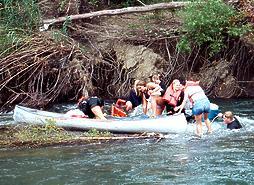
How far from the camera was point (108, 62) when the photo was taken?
634 inches

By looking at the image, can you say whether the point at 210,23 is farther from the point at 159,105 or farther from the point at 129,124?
the point at 129,124

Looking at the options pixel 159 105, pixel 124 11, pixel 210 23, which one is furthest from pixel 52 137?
pixel 124 11

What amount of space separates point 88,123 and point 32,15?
621cm

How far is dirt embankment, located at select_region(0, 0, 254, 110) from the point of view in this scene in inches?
594

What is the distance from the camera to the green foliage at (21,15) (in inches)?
622

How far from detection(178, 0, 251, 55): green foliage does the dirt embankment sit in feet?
2.08

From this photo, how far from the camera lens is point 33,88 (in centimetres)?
1527

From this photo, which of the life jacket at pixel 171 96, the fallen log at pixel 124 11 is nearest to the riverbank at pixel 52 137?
the life jacket at pixel 171 96

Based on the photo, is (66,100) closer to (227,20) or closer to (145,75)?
(145,75)

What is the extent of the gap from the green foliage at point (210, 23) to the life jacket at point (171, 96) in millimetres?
4179

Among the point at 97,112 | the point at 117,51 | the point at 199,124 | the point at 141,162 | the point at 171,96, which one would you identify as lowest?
the point at 141,162

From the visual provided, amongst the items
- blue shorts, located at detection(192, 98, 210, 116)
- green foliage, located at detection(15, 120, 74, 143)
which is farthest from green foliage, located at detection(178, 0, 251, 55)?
green foliage, located at detection(15, 120, 74, 143)

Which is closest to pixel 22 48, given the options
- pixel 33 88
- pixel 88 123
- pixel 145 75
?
pixel 33 88

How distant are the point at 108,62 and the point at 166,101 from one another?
5.32 m
